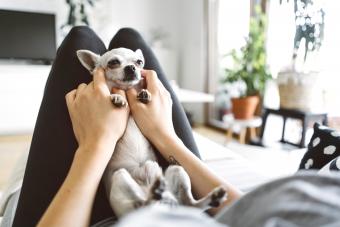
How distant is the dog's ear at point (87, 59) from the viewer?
1.02m

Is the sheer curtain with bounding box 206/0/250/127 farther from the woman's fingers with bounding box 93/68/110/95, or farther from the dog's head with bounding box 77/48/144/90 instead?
the woman's fingers with bounding box 93/68/110/95

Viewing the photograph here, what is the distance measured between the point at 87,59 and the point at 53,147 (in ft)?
1.01

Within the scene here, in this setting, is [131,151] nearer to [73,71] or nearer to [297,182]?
[73,71]

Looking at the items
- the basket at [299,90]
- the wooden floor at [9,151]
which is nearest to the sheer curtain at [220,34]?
the basket at [299,90]

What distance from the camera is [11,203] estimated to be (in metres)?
1.03

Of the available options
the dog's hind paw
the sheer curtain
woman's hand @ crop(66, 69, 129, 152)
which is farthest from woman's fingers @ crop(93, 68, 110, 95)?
the sheer curtain

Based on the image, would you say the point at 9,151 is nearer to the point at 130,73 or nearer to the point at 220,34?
the point at 130,73

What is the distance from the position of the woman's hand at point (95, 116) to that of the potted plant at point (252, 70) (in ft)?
8.19

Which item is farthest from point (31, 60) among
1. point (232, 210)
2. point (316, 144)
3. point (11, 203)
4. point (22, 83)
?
point (232, 210)

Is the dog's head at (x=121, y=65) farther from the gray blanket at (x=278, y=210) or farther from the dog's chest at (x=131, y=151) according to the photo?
the gray blanket at (x=278, y=210)

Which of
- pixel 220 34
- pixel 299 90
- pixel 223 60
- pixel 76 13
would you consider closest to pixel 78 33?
pixel 299 90

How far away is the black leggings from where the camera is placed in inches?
32.0

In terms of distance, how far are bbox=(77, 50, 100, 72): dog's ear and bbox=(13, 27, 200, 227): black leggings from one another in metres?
0.02

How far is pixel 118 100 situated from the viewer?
941 millimetres
